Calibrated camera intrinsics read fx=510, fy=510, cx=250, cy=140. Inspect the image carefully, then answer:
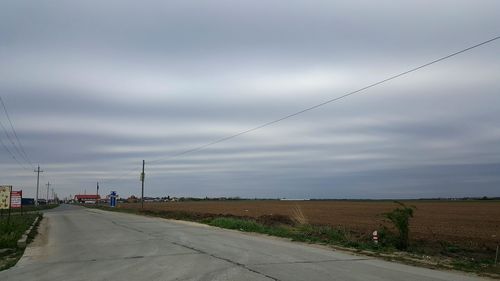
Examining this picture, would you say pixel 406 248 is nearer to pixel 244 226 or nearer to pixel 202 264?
pixel 202 264

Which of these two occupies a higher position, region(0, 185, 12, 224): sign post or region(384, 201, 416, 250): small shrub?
region(0, 185, 12, 224): sign post

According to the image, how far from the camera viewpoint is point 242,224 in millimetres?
30625

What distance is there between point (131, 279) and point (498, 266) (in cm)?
998

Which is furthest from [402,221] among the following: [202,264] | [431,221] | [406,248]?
[431,221]

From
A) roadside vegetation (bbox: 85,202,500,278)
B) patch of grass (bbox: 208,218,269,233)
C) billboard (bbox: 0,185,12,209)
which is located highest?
billboard (bbox: 0,185,12,209)

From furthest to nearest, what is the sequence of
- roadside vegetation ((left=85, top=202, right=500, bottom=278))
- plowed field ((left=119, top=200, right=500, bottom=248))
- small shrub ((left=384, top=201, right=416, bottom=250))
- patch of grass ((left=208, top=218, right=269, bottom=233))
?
patch of grass ((left=208, top=218, right=269, bottom=233)) → plowed field ((left=119, top=200, right=500, bottom=248)) → small shrub ((left=384, top=201, right=416, bottom=250)) → roadside vegetation ((left=85, top=202, right=500, bottom=278))

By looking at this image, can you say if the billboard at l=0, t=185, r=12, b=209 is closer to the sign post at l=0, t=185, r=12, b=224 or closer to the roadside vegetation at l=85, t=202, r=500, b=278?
the sign post at l=0, t=185, r=12, b=224

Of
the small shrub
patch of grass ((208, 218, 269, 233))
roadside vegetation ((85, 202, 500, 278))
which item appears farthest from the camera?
patch of grass ((208, 218, 269, 233))

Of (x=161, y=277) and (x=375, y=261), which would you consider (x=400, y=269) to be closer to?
(x=375, y=261)

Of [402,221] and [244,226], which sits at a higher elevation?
[402,221]

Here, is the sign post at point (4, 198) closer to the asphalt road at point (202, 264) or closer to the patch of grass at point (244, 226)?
the asphalt road at point (202, 264)

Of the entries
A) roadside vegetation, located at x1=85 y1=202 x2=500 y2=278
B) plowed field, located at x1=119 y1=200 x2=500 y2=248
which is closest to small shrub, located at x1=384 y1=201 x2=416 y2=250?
roadside vegetation, located at x1=85 y1=202 x2=500 y2=278

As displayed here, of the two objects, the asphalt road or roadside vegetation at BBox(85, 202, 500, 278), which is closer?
the asphalt road

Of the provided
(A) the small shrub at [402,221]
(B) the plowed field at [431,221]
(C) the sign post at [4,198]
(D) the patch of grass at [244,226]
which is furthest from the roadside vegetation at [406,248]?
(C) the sign post at [4,198]
